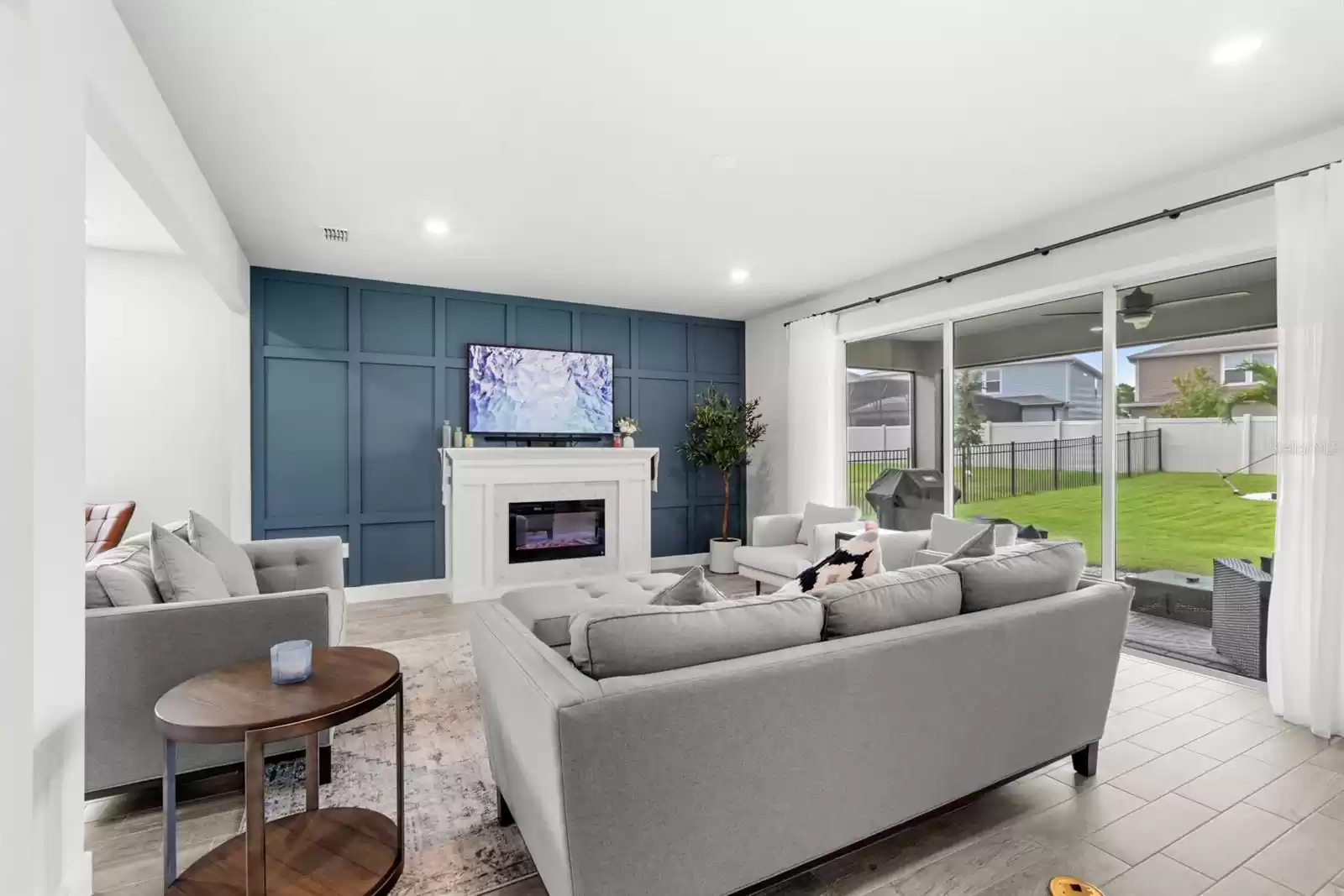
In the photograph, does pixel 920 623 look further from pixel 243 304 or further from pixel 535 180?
→ pixel 243 304

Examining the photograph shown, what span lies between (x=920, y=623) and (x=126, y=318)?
532 centimetres

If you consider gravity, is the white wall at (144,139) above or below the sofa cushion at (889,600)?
above

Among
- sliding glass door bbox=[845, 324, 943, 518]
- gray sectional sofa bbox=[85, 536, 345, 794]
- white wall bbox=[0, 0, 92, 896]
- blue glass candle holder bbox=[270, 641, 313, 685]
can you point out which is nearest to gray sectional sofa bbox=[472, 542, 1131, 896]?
blue glass candle holder bbox=[270, 641, 313, 685]

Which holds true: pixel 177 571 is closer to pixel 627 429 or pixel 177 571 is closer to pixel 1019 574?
pixel 1019 574

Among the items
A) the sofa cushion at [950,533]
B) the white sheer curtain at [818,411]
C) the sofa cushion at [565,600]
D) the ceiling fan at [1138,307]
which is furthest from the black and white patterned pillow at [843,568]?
the white sheer curtain at [818,411]

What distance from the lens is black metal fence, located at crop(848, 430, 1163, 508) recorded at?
12.2 feet

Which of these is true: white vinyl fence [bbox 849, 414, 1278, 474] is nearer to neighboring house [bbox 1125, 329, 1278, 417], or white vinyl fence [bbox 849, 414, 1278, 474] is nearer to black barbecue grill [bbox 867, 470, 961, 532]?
neighboring house [bbox 1125, 329, 1278, 417]

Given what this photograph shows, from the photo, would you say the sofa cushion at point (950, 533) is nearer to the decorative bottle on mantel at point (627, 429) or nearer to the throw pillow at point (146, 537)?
the decorative bottle on mantel at point (627, 429)

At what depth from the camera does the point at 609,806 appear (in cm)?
130

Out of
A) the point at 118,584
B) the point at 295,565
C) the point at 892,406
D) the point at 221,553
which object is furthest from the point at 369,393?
the point at 892,406

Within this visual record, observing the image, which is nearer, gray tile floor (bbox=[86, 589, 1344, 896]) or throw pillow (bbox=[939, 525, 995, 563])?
gray tile floor (bbox=[86, 589, 1344, 896])

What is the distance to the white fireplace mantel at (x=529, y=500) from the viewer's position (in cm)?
507

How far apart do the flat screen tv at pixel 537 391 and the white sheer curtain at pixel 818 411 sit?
1780mm

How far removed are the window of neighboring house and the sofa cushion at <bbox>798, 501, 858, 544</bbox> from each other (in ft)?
7.61
